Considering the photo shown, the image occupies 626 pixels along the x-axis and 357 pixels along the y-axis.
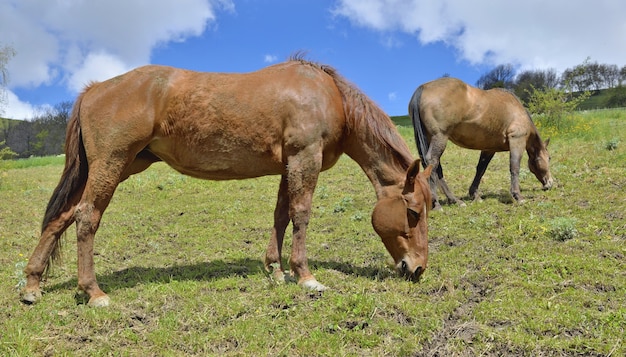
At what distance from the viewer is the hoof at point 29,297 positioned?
187 inches

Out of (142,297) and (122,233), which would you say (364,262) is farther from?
(122,233)

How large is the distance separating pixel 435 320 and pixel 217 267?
3204 mm

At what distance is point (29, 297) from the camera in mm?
4750

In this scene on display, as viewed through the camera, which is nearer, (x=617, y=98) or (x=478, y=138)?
(x=478, y=138)

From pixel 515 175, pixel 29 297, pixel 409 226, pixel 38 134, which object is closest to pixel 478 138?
pixel 515 175

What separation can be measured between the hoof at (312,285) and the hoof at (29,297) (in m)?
2.96

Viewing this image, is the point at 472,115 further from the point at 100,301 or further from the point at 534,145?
the point at 100,301

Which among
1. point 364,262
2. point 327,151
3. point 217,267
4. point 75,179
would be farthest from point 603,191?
point 75,179

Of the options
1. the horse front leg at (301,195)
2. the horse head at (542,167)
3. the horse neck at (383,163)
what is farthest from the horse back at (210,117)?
the horse head at (542,167)

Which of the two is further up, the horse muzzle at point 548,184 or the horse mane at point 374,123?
the horse mane at point 374,123

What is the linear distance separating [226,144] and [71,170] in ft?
5.98

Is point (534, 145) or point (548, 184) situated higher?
point (534, 145)

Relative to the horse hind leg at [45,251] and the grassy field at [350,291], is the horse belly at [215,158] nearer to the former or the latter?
the horse hind leg at [45,251]

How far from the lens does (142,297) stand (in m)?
4.76
